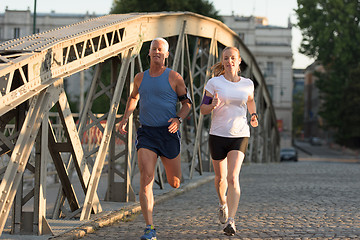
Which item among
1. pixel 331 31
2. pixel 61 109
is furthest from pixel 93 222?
pixel 331 31

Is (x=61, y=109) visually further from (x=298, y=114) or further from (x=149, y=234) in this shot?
(x=298, y=114)

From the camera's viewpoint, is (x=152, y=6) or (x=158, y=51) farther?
(x=152, y=6)

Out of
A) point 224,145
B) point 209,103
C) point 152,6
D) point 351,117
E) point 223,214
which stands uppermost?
point 152,6

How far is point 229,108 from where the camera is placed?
773 cm

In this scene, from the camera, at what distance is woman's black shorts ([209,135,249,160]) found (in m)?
7.74

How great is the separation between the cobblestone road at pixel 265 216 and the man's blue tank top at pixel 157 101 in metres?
1.23

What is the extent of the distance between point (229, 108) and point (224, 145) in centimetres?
38

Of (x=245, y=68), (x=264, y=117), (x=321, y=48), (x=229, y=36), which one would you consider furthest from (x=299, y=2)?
(x=229, y=36)

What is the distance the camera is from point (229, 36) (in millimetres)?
17641

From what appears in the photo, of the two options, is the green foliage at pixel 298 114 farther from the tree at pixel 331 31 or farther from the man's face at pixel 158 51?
the man's face at pixel 158 51

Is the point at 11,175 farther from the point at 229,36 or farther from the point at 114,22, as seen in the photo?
the point at 229,36

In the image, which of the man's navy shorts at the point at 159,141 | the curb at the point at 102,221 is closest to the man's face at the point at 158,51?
the man's navy shorts at the point at 159,141

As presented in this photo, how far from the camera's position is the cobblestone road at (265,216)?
7.77 meters

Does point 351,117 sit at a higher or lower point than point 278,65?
lower
